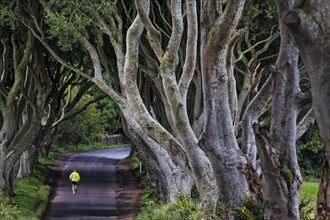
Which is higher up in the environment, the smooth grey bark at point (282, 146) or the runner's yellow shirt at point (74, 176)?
the smooth grey bark at point (282, 146)

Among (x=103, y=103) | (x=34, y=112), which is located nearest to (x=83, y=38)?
(x=34, y=112)

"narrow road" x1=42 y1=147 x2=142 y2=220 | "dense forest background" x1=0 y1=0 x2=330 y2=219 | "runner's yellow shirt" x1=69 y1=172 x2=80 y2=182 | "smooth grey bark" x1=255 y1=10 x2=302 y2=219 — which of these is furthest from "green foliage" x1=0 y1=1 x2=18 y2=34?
"smooth grey bark" x1=255 y1=10 x2=302 y2=219

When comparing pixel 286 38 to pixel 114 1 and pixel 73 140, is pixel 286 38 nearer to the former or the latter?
pixel 114 1

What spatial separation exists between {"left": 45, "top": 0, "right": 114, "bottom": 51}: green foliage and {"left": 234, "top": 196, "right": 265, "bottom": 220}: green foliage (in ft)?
30.6

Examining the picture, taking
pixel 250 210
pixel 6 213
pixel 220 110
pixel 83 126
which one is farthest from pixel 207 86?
pixel 83 126

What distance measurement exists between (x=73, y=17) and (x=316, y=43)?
1418 centimetres

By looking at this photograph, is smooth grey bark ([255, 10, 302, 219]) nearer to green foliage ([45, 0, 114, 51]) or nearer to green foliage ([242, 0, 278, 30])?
green foliage ([45, 0, 114, 51])

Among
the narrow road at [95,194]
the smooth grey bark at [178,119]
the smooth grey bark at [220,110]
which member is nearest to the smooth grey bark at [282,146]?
the smooth grey bark at [220,110]

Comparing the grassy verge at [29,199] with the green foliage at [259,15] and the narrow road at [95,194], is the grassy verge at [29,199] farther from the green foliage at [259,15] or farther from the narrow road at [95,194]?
the green foliage at [259,15]

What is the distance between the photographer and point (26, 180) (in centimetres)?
3319

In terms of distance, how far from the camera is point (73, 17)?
17.9 metres

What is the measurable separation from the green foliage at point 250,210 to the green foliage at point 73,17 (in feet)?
30.6

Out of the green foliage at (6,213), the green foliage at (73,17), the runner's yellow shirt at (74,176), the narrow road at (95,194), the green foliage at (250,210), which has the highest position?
the green foliage at (73,17)

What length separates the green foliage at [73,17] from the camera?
16.9m
